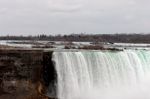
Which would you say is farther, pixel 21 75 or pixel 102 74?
pixel 102 74

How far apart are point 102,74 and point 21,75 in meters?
→ 7.34

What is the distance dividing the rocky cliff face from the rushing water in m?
1.79

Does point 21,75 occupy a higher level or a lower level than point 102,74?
higher

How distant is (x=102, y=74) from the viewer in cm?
3497

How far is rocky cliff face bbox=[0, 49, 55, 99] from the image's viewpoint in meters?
29.4

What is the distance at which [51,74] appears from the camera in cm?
3216

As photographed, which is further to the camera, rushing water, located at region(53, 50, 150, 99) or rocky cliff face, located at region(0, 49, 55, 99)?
rushing water, located at region(53, 50, 150, 99)

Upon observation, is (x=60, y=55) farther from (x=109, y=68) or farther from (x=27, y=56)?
(x=109, y=68)

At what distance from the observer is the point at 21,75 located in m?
29.9

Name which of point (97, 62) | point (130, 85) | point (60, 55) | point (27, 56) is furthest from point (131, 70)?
point (27, 56)

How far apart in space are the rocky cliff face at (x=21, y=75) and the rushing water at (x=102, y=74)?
5.86ft

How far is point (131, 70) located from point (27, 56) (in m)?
10.8

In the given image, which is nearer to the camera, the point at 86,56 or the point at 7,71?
the point at 7,71

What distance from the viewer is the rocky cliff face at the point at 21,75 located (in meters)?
29.4
